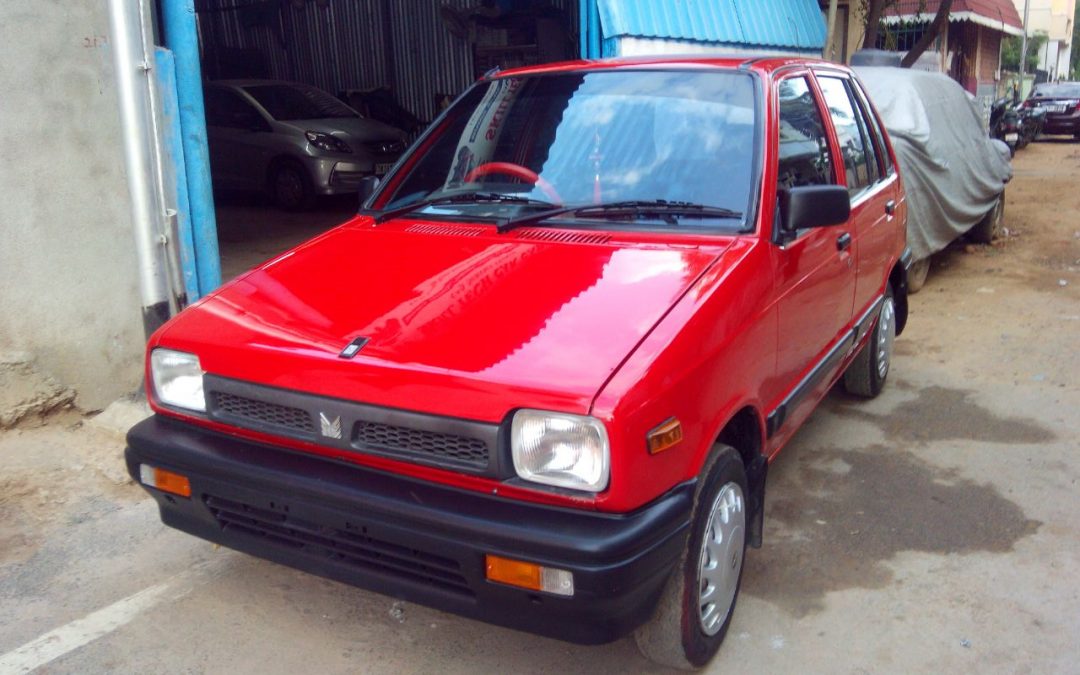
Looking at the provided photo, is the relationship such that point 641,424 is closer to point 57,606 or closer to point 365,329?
point 365,329

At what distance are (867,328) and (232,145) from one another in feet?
31.9

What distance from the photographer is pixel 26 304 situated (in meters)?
4.64

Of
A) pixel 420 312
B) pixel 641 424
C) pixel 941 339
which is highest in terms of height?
pixel 420 312

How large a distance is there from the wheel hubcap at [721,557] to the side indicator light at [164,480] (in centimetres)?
158

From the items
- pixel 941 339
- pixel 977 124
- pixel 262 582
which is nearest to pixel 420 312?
pixel 262 582

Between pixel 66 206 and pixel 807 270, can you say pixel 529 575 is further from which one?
pixel 66 206

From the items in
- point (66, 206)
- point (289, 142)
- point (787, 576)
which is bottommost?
point (787, 576)

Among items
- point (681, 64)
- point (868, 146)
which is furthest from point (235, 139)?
point (681, 64)

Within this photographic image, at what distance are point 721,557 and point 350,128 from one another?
10.2 m

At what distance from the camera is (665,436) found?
2.47 m

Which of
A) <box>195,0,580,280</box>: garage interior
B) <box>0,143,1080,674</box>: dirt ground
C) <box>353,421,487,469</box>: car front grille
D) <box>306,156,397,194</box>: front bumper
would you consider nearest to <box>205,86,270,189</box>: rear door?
<box>195,0,580,280</box>: garage interior

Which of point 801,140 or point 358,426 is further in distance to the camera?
point 801,140

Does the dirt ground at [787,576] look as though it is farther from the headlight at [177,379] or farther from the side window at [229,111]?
the side window at [229,111]

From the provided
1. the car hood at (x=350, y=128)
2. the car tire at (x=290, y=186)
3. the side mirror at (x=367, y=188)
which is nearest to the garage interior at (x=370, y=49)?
the car tire at (x=290, y=186)
